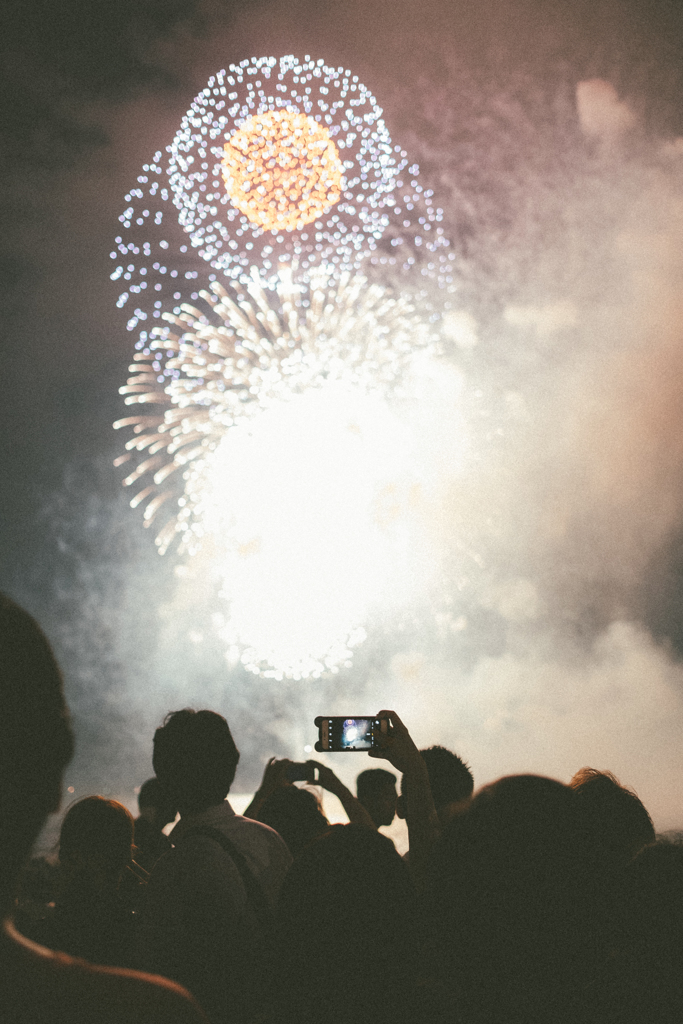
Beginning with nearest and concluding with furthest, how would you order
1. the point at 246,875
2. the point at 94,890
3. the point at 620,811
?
the point at 246,875, the point at 94,890, the point at 620,811

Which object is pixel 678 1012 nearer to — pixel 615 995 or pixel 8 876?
pixel 615 995

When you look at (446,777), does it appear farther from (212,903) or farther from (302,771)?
(212,903)

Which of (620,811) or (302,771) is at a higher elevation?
(302,771)

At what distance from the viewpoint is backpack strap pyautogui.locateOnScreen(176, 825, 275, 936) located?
2859 millimetres

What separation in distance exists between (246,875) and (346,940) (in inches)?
49.9

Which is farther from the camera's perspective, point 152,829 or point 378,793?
point 378,793

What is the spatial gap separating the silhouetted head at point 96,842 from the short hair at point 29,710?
234 centimetres

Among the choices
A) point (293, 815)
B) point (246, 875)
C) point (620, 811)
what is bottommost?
point (246, 875)

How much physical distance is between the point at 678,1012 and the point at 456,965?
2.39 feet

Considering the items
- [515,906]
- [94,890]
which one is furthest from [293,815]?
[515,906]

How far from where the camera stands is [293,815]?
4438 millimetres

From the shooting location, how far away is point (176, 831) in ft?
10.4

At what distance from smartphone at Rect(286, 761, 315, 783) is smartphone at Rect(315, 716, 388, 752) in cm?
38

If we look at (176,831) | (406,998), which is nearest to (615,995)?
(406,998)
